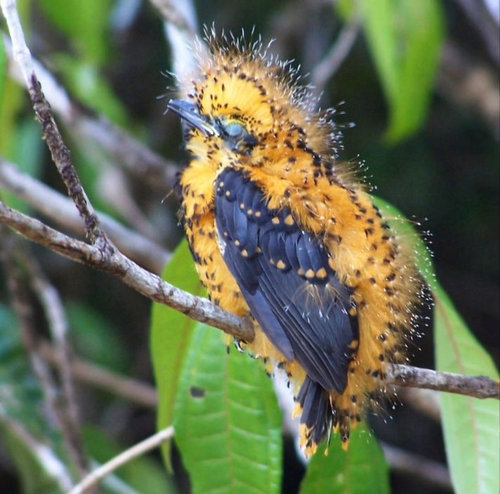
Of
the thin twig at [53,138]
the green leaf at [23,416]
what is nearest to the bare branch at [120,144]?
the green leaf at [23,416]

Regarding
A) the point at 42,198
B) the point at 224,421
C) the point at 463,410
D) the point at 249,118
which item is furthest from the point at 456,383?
the point at 42,198

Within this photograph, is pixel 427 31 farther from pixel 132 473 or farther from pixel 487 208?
pixel 132 473

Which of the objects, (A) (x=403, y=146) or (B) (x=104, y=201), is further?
(A) (x=403, y=146)

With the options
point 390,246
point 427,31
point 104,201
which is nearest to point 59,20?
point 104,201

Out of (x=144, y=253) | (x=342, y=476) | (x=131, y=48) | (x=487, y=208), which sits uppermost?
(x=131, y=48)

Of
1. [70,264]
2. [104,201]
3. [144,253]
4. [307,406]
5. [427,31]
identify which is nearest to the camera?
[307,406]

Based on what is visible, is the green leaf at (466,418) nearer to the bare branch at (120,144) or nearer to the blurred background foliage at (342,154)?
the bare branch at (120,144)

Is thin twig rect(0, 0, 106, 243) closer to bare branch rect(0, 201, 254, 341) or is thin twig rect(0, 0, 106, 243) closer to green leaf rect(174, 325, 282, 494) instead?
bare branch rect(0, 201, 254, 341)
